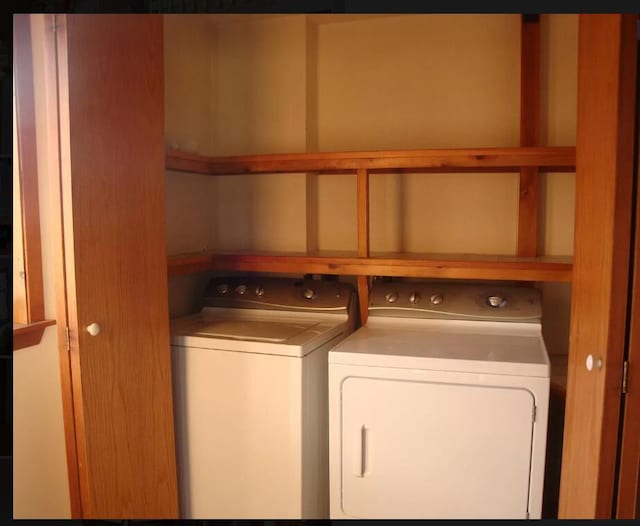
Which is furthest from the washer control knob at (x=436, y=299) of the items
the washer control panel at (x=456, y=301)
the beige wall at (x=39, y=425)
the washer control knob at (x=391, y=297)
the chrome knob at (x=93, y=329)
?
the beige wall at (x=39, y=425)

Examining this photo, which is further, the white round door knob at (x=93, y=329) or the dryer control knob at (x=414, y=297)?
the dryer control knob at (x=414, y=297)

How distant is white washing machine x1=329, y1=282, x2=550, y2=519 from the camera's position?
5.94 feet

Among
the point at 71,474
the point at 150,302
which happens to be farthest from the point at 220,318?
the point at 71,474

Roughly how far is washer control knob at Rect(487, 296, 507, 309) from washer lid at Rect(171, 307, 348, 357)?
1.97ft

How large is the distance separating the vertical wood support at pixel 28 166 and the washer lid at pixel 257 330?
594 millimetres

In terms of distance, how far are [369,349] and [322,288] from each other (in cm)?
55

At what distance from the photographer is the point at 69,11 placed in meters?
1.64

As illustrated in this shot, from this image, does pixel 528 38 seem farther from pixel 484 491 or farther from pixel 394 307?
pixel 484 491

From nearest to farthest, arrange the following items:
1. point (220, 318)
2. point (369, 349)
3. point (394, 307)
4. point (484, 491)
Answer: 1. point (484, 491)
2. point (369, 349)
3. point (394, 307)
4. point (220, 318)

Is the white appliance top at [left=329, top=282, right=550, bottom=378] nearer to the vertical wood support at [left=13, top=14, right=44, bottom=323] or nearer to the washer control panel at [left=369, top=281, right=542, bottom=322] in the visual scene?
the washer control panel at [left=369, top=281, right=542, bottom=322]

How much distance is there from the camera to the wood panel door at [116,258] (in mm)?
1567

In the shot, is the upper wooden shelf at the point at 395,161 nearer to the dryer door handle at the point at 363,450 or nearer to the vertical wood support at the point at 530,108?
the vertical wood support at the point at 530,108

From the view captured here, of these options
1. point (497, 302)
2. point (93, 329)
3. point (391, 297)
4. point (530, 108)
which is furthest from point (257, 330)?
point (530, 108)

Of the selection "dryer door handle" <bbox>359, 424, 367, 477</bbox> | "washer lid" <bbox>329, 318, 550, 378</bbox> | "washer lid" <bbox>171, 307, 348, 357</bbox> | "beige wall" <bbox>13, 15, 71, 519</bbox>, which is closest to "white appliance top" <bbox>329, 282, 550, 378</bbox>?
"washer lid" <bbox>329, 318, 550, 378</bbox>
